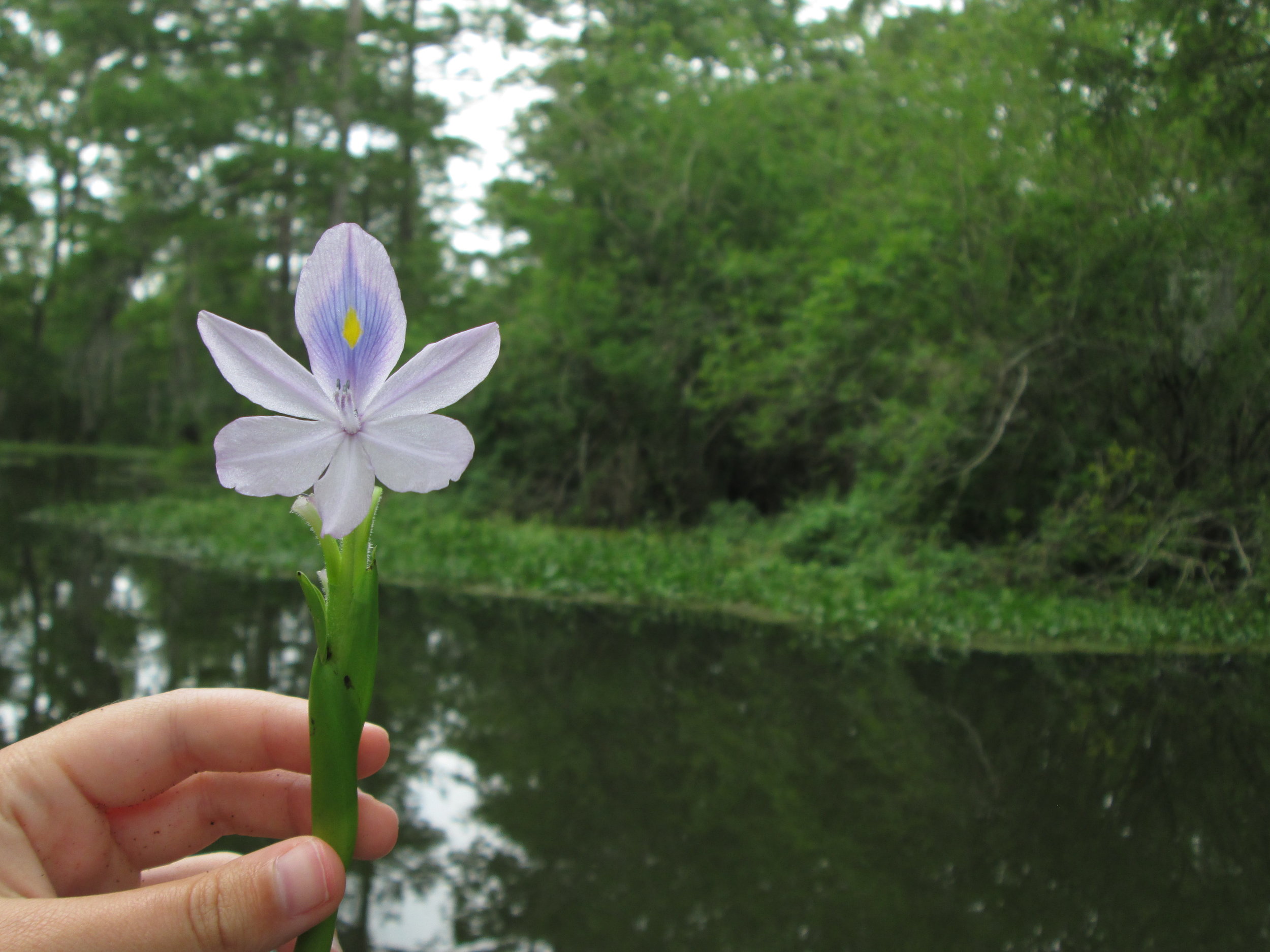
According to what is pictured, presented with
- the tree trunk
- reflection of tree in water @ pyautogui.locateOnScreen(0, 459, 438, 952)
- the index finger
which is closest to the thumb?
the index finger

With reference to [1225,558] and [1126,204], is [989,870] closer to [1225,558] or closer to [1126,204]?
[1225,558]

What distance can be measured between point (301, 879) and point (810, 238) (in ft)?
40.2

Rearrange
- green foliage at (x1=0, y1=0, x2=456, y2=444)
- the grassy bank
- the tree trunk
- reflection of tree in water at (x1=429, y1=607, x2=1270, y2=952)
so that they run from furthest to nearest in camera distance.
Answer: green foliage at (x1=0, y1=0, x2=456, y2=444)
the tree trunk
the grassy bank
reflection of tree in water at (x1=429, y1=607, x2=1270, y2=952)

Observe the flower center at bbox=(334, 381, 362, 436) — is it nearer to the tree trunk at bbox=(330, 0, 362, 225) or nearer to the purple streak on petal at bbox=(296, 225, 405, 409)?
the purple streak on petal at bbox=(296, 225, 405, 409)

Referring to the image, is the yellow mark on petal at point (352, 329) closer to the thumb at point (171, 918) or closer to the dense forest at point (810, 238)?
the thumb at point (171, 918)

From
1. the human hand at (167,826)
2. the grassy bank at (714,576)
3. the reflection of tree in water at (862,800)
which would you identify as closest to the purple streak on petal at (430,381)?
the human hand at (167,826)

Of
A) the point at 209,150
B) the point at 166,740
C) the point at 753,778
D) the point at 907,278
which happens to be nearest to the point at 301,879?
the point at 166,740

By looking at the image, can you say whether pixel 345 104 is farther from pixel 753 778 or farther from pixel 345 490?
pixel 345 490

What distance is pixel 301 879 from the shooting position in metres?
0.72

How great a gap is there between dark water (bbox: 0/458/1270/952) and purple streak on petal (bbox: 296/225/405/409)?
2.63m

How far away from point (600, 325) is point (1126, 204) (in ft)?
21.5

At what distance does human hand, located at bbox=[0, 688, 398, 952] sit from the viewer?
2.52 feet

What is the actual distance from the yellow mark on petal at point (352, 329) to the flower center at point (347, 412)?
30 millimetres

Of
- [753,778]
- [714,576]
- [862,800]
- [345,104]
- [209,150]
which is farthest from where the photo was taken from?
[209,150]
